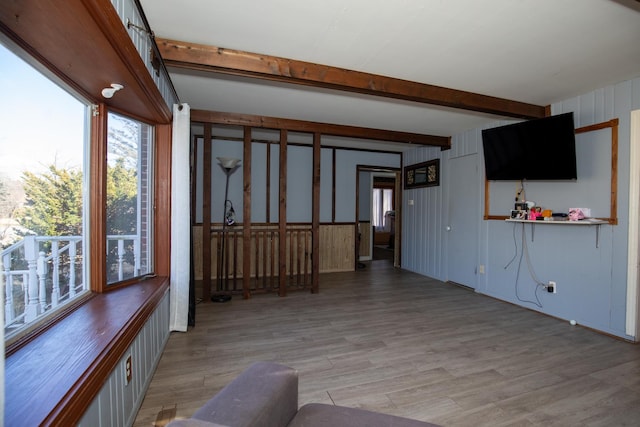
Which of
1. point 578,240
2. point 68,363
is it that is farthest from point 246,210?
point 578,240

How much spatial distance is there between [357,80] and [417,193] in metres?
3.58

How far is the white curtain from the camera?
278cm

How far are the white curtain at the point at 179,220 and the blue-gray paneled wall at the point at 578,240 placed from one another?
13.0 feet

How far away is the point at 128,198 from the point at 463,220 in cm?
449

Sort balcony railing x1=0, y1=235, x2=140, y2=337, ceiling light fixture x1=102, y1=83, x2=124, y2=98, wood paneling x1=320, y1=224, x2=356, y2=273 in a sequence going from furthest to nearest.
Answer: wood paneling x1=320, y1=224, x2=356, y2=273
ceiling light fixture x1=102, y1=83, x2=124, y2=98
balcony railing x1=0, y1=235, x2=140, y2=337

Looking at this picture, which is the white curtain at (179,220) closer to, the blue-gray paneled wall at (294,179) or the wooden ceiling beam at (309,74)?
the wooden ceiling beam at (309,74)

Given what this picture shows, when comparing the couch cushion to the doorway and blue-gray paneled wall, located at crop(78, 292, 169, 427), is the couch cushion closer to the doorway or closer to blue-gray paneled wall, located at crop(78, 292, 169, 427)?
blue-gray paneled wall, located at crop(78, 292, 169, 427)

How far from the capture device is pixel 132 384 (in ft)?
5.52

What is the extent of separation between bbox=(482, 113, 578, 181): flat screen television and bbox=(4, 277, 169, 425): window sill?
402 centimetres

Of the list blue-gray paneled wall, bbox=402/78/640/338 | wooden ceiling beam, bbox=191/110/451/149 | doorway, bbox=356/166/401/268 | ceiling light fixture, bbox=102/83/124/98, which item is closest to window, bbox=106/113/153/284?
ceiling light fixture, bbox=102/83/124/98

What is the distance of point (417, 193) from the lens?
5.77 metres

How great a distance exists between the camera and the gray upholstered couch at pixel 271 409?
95 cm

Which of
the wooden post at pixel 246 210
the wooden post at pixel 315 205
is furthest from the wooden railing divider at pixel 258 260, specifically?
the wooden post at pixel 315 205

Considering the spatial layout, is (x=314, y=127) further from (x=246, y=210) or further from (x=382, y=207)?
(x=382, y=207)
